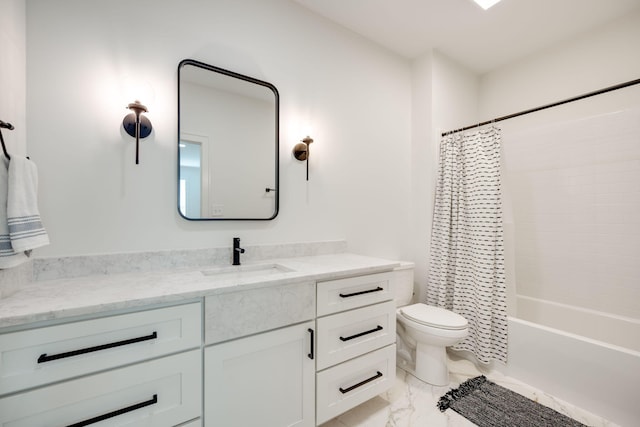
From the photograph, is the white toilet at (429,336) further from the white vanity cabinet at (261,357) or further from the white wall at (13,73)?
the white wall at (13,73)

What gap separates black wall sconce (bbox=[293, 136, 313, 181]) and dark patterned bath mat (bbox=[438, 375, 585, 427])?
1.77 meters

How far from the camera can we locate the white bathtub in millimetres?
1452

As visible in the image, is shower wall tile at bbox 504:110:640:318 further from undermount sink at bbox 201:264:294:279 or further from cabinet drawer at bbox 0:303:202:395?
cabinet drawer at bbox 0:303:202:395

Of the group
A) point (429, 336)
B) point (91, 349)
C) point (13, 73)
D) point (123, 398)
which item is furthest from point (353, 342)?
point (13, 73)

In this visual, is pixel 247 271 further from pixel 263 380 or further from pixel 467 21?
pixel 467 21

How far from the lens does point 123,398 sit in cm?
88

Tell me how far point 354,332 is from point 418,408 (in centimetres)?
68

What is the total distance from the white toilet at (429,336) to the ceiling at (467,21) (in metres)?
1.87

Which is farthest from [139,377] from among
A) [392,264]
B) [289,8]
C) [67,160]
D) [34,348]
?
[289,8]

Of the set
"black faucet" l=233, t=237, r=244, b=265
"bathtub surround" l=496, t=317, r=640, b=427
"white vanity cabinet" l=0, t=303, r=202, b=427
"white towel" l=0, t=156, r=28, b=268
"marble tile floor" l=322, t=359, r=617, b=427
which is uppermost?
"white towel" l=0, t=156, r=28, b=268

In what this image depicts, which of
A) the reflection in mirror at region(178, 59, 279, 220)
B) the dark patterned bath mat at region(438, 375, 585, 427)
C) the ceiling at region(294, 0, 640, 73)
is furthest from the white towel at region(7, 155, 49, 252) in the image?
the dark patterned bath mat at region(438, 375, 585, 427)

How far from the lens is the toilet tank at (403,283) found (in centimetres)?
211

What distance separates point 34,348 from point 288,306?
807 millimetres

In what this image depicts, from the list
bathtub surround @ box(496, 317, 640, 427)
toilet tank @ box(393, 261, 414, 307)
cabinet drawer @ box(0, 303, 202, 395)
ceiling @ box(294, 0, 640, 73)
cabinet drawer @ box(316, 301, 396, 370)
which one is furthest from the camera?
toilet tank @ box(393, 261, 414, 307)
